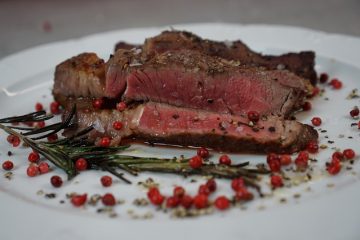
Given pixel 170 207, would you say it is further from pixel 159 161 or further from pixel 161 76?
pixel 161 76

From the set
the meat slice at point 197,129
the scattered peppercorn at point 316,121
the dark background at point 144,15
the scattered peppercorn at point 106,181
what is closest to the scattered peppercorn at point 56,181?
the scattered peppercorn at point 106,181

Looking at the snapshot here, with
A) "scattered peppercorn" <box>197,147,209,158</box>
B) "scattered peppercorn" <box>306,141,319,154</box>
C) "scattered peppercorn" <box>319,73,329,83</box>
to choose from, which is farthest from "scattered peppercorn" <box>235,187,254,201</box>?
"scattered peppercorn" <box>319,73,329,83</box>

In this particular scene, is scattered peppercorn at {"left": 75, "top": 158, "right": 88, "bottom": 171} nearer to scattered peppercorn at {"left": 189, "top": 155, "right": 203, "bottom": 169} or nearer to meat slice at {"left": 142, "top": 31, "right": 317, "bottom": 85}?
scattered peppercorn at {"left": 189, "top": 155, "right": 203, "bottom": 169}

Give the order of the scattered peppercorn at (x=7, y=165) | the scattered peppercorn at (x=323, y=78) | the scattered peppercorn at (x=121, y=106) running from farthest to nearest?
the scattered peppercorn at (x=323, y=78) → the scattered peppercorn at (x=121, y=106) → the scattered peppercorn at (x=7, y=165)

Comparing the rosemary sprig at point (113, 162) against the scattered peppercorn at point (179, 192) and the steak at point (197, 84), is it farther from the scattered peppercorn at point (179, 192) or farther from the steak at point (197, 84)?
the steak at point (197, 84)

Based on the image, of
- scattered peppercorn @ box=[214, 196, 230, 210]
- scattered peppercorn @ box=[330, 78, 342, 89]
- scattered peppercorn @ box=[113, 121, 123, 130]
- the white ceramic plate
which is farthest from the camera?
scattered peppercorn @ box=[330, 78, 342, 89]

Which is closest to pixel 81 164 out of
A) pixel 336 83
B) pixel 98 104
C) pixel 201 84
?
pixel 98 104
